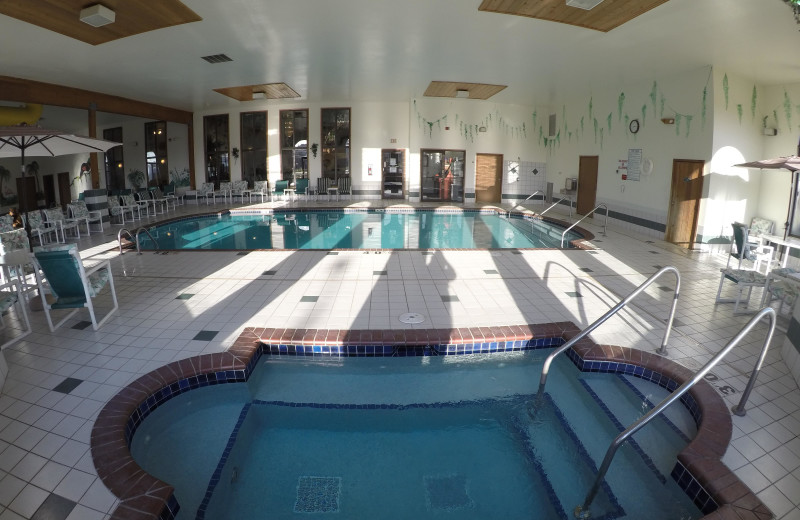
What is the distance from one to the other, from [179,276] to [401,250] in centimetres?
297

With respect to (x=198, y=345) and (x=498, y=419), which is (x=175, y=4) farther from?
(x=498, y=419)

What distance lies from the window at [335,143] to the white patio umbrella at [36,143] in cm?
832

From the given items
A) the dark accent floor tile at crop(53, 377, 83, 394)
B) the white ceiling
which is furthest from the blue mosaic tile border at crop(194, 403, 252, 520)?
the white ceiling

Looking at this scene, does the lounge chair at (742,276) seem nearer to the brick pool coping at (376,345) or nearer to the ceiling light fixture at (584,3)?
the brick pool coping at (376,345)

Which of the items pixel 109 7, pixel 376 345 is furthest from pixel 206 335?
pixel 109 7

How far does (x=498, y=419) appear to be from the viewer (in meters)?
3.00

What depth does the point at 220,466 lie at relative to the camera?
2.51m

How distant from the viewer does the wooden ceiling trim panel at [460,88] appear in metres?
9.55

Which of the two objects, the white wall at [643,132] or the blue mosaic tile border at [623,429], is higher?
the white wall at [643,132]

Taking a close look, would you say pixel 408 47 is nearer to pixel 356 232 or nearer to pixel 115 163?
pixel 356 232

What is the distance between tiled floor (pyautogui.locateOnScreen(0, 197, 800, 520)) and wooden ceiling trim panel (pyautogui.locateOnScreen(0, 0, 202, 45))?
110 inches

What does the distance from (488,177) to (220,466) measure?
11841 millimetres

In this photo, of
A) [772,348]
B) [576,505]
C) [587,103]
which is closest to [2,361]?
[576,505]

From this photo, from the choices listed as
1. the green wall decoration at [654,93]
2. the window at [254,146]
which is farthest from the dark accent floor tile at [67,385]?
the window at [254,146]
